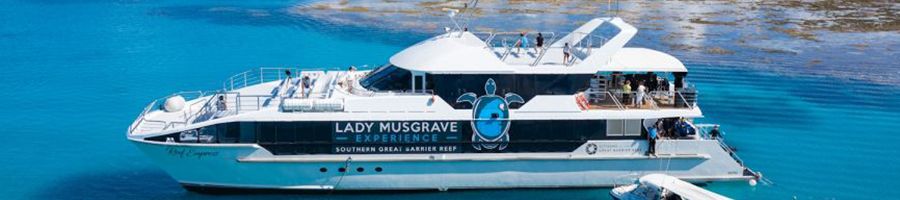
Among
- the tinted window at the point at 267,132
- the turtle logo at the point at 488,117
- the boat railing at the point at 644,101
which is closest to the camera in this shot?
the tinted window at the point at 267,132

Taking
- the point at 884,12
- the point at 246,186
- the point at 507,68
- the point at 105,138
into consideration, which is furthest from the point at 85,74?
the point at 884,12

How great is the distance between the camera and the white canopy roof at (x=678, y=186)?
19500 mm

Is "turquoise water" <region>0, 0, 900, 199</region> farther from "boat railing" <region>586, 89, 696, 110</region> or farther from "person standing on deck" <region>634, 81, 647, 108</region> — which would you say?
"person standing on deck" <region>634, 81, 647, 108</region>

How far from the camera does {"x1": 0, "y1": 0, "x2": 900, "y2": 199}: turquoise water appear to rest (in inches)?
892

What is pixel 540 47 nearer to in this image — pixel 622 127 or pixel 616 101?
pixel 616 101

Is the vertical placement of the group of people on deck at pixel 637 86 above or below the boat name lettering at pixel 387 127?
above

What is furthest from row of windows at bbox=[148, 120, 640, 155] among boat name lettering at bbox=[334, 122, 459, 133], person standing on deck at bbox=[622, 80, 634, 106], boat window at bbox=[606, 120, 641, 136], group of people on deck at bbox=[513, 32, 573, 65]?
group of people on deck at bbox=[513, 32, 573, 65]

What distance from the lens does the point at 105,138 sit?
2695 cm

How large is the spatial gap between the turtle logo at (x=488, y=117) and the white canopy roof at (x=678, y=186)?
3.60 metres

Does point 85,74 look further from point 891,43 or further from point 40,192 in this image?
point 891,43

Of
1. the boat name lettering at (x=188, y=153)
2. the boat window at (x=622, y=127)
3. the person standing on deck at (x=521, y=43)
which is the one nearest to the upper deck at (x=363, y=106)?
the boat window at (x=622, y=127)

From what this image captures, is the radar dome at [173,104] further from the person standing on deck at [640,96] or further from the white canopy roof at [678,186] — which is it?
the white canopy roof at [678,186]

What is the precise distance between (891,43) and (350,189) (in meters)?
40.2

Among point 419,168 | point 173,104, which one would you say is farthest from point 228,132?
point 419,168
